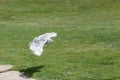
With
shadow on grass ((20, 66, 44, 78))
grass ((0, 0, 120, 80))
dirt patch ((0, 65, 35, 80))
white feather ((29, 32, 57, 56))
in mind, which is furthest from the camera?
grass ((0, 0, 120, 80))

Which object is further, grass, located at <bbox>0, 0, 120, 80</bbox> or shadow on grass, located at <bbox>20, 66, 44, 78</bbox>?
grass, located at <bbox>0, 0, 120, 80</bbox>

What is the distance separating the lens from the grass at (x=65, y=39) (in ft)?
34.3

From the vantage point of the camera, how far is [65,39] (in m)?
14.5

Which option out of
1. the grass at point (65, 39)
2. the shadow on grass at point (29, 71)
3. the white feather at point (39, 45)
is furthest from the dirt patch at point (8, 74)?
the white feather at point (39, 45)

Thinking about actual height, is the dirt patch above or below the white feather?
below

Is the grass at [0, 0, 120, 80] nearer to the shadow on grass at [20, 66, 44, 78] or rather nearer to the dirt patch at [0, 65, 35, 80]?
the shadow on grass at [20, 66, 44, 78]

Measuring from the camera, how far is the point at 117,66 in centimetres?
1062

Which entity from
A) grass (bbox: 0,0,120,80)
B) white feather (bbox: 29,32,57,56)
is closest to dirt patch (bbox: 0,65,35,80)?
grass (bbox: 0,0,120,80)

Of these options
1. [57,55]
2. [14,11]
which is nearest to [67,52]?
[57,55]

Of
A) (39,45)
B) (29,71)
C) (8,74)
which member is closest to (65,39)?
(29,71)

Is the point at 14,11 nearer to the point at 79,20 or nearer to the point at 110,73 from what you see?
the point at 79,20

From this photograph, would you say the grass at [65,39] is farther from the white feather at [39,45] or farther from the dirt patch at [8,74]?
the white feather at [39,45]

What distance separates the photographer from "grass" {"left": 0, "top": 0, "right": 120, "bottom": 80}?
10.5 m

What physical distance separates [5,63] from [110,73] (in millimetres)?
2894
